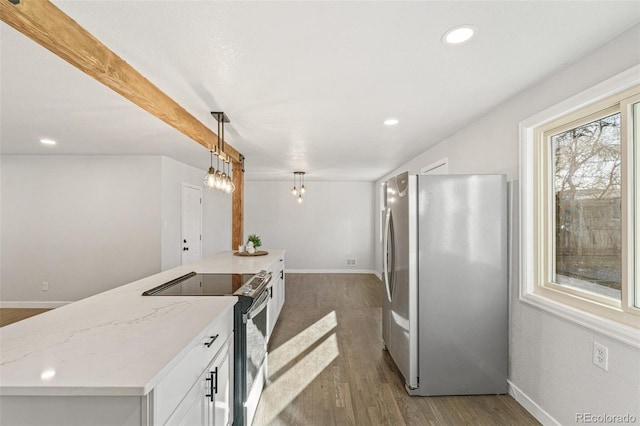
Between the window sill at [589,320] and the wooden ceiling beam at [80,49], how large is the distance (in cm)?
309

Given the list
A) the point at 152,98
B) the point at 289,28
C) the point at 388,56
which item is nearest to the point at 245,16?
the point at 289,28

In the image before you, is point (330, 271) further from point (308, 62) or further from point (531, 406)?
point (308, 62)

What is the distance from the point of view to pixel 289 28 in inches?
61.6

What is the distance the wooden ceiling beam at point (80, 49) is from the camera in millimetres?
1342

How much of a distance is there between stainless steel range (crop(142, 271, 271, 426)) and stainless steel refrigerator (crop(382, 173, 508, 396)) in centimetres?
119

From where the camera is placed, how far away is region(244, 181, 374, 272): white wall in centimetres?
807

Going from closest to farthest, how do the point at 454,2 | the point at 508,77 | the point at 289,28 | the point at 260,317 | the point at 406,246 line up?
the point at 454,2
the point at 289,28
the point at 508,77
the point at 260,317
the point at 406,246

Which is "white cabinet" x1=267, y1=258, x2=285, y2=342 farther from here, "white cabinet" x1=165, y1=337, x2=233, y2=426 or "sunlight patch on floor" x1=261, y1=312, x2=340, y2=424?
"white cabinet" x1=165, y1=337, x2=233, y2=426

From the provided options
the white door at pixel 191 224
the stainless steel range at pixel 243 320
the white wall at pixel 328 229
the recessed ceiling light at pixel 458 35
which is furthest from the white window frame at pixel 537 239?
the white wall at pixel 328 229

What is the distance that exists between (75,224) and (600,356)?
618cm

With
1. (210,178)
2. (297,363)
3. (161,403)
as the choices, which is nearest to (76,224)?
(210,178)

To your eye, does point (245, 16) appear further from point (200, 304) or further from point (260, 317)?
point (260, 317)

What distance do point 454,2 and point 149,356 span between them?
6.21 feet

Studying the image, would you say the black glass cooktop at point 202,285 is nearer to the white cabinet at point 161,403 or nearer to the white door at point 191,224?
the white cabinet at point 161,403
